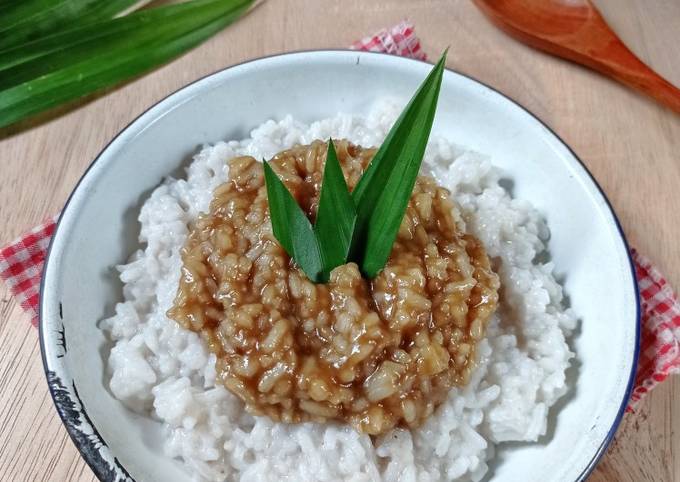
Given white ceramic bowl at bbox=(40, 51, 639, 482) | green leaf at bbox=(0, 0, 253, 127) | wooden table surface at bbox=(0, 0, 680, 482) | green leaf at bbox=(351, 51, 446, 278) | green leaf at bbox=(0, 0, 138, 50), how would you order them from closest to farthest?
green leaf at bbox=(351, 51, 446, 278) → white ceramic bowl at bbox=(40, 51, 639, 482) → wooden table surface at bbox=(0, 0, 680, 482) → green leaf at bbox=(0, 0, 253, 127) → green leaf at bbox=(0, 0, 138, 50)

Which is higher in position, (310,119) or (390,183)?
(390,183)

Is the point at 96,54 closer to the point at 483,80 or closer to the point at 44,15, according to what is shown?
the point at 44,15

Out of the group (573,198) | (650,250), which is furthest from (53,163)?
(650,250)

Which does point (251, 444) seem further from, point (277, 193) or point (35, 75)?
point (35, 75)

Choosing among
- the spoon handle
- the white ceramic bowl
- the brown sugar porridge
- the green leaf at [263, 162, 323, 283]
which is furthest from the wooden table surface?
the green leaf at [263, 162, 323, 283]

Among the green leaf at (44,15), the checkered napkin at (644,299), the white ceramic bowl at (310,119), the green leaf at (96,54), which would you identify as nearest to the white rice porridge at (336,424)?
the white ceramic bowl at (310,119)

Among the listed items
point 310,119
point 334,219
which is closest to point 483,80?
point 310,119

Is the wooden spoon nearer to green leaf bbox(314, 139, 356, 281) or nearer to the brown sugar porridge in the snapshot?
the brown sugar porridge

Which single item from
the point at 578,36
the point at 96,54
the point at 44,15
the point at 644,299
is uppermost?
the point at 44,15
